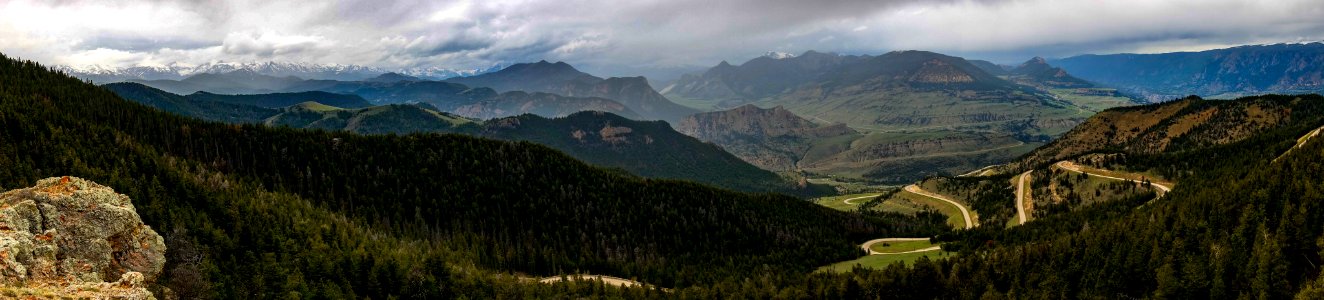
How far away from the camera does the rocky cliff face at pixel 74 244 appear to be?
2574 inches

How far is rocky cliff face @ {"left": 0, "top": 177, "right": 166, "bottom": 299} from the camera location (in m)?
65.4

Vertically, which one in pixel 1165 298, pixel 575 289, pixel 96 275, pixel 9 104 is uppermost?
pixel 9 104

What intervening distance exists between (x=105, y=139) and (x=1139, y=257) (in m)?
225

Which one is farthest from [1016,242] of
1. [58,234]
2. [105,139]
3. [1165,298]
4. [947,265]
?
[105,139]

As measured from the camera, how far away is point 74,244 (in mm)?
79000

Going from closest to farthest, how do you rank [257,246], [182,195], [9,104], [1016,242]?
[257,246], [182,195], [9,104], [1016,242]

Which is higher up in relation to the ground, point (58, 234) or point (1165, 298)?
point (58, 234)

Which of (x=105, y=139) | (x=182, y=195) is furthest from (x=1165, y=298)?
(x=105, y=139)

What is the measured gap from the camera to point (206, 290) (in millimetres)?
92500

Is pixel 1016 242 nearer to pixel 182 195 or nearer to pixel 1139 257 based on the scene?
pixel 1139 257

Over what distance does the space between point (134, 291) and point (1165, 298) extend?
132m

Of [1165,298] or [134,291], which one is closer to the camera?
[134,291]

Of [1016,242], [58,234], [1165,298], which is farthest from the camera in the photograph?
[1016,242]

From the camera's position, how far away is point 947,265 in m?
132
